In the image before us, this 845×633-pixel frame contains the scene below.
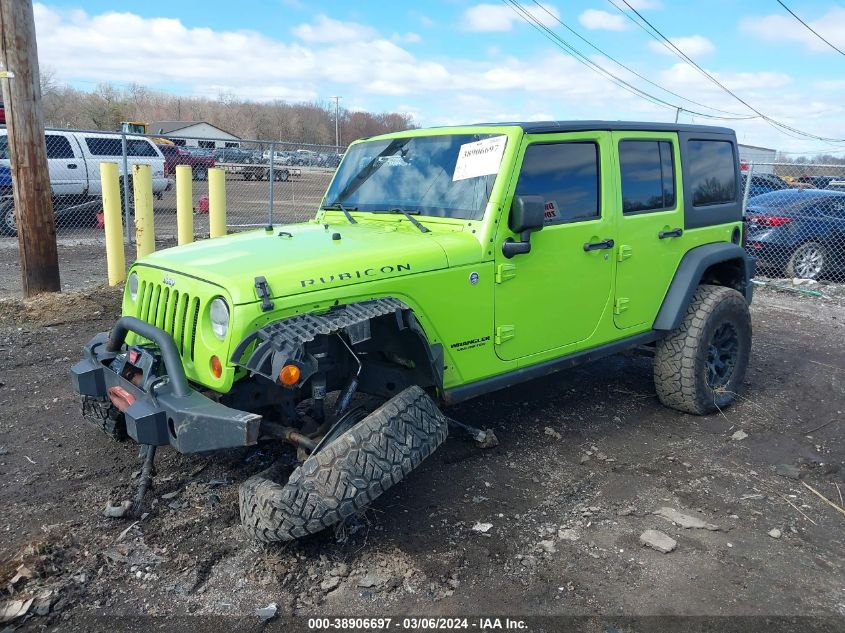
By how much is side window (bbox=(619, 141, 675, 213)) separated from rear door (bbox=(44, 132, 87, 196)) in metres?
12.3

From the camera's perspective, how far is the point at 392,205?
4254mm

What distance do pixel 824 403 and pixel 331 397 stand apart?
156 inches

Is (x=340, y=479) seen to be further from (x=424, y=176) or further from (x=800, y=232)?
(x=800, y=232)

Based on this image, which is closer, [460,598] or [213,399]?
[460,598]

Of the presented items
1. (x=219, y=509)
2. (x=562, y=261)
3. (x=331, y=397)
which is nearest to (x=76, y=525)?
(x=219, y=509)

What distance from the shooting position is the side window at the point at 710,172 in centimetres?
507

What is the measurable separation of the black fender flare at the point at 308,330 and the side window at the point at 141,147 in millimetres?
14704

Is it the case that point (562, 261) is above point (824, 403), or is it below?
above

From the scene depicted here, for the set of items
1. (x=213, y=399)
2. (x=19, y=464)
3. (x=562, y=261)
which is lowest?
(x=19, y=464)

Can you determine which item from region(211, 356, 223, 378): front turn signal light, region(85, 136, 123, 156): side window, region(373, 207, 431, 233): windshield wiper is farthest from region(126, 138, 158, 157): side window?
region(211, 356, 223, 378): front turn signal light

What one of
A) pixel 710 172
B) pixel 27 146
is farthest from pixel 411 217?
pixel 27 146

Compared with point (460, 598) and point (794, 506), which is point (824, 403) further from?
point (460, 598)

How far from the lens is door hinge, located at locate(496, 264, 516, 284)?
3.77 m

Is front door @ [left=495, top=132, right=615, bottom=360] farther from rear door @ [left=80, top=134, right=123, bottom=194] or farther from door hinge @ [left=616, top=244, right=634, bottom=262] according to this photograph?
rear door @ [left=80, top=134, right=123, bottom=194]
